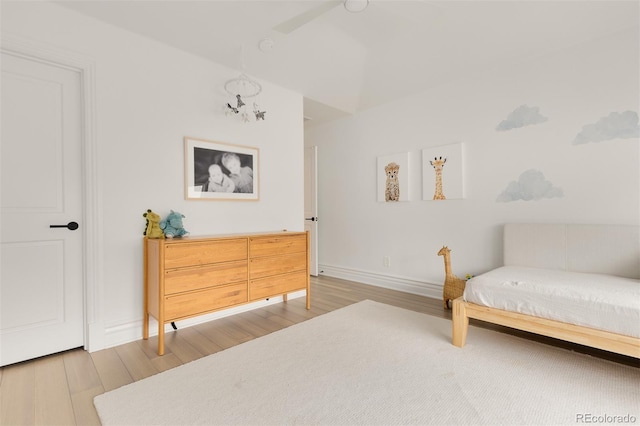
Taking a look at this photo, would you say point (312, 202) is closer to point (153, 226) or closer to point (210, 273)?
point (210, 273)

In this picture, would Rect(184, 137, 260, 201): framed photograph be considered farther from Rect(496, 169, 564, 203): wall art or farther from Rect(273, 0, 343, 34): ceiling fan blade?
Rect(496, 169, 564, 203): wall art

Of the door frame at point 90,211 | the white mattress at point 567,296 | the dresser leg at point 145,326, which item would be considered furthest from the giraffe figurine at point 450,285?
the door frame at point 90,211

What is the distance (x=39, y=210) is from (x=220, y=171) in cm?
142

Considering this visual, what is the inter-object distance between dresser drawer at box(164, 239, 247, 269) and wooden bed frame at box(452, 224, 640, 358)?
187 cm

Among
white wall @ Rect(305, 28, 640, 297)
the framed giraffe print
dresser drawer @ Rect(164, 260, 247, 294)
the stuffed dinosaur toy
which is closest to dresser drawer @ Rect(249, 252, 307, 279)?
dresser drawer @ Rect(164, 260, 247, 294)

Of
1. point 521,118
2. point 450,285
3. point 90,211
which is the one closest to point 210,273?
point 90,211

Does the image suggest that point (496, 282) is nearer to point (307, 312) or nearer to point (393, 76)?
point (307, 312)

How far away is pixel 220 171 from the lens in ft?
10.2

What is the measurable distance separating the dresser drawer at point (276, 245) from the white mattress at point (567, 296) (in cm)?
169

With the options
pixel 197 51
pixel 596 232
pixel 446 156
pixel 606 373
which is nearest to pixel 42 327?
pixel 197 51

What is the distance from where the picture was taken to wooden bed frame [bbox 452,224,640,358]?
187cm

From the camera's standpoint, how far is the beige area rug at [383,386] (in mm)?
1551

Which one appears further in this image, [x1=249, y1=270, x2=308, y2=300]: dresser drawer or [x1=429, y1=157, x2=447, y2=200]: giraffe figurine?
[x1=429, y1=157, x2=447, y2=200]: giraffe figurine

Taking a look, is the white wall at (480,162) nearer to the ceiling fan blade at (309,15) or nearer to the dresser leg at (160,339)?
the ceiling fan blade at (309,15)
